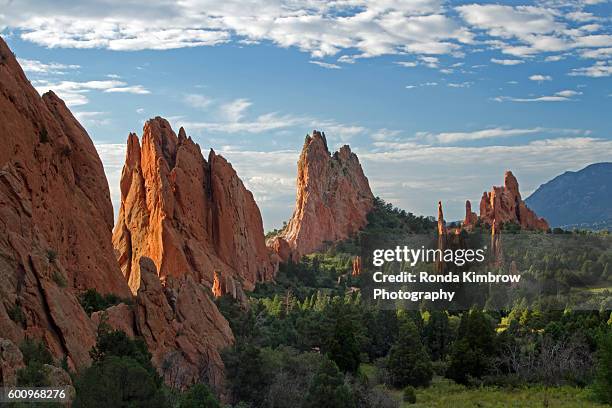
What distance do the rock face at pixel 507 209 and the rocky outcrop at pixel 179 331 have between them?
9523cm

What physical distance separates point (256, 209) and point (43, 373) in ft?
266

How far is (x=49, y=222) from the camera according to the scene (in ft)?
137

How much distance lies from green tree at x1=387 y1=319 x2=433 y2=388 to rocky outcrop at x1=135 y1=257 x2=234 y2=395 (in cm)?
1397

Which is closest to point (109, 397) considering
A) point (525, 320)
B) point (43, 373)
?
point (43, 373)

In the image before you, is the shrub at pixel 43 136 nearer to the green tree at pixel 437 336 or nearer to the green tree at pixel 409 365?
the green tree at pixel 409 365

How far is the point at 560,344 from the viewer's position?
53.4 meters

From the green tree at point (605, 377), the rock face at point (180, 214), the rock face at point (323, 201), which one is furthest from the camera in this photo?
the rock face at point (323, 201)

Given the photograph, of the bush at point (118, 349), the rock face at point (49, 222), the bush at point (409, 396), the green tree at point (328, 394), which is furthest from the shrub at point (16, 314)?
the bush at point (409, 396)

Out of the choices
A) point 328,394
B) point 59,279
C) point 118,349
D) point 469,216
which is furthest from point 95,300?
point 469,216

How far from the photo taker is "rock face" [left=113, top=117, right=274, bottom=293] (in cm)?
7825

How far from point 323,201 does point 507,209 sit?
37208 mm

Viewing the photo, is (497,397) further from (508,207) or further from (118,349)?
(508,207)

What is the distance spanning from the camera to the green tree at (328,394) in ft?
107

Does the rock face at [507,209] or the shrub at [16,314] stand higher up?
the rock face at [507,209]
